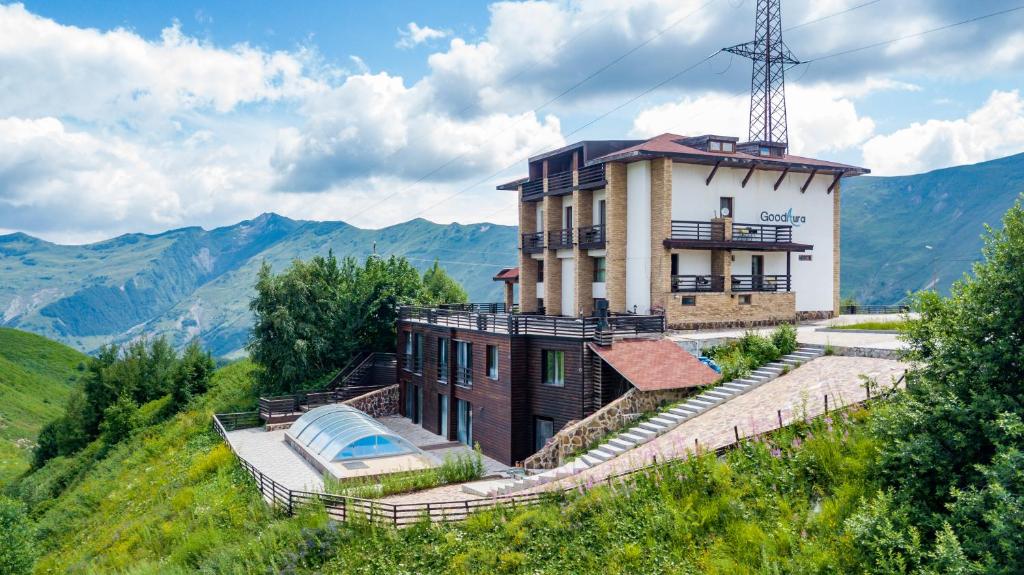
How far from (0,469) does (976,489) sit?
63.7 meters

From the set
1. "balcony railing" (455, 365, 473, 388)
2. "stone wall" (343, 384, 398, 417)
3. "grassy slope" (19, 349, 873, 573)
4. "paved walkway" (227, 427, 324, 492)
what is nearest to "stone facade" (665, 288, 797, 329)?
"balcony railing" (455, 365, 473, 388)

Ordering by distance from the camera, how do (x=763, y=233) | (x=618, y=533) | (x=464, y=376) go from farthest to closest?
(x=763, y=233)
(x=464, y=376)
(x=618, y=533)

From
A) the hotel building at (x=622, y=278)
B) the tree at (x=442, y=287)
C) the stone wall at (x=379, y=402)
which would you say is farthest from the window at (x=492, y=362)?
the tree at (x=442, y=287)

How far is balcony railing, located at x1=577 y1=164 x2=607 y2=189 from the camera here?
3158 centimetres

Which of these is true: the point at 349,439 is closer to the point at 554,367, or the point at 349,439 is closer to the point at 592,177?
the point at 554,367

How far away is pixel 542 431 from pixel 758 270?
14.8 m

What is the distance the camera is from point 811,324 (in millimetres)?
31641

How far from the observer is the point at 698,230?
30.3m

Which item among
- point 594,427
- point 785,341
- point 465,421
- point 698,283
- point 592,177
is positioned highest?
point 592,177

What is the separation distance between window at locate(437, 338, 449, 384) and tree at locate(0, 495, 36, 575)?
15971 mm

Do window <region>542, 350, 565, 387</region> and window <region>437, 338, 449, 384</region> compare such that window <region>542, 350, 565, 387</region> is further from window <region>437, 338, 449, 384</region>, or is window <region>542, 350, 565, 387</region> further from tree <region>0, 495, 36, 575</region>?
tree <region>0, 495, 36, 575</region>

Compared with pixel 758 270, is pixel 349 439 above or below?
below

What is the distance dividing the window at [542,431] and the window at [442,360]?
670 cm

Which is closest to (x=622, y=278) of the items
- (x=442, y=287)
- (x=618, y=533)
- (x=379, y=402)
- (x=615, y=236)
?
(x=615, y=236)
